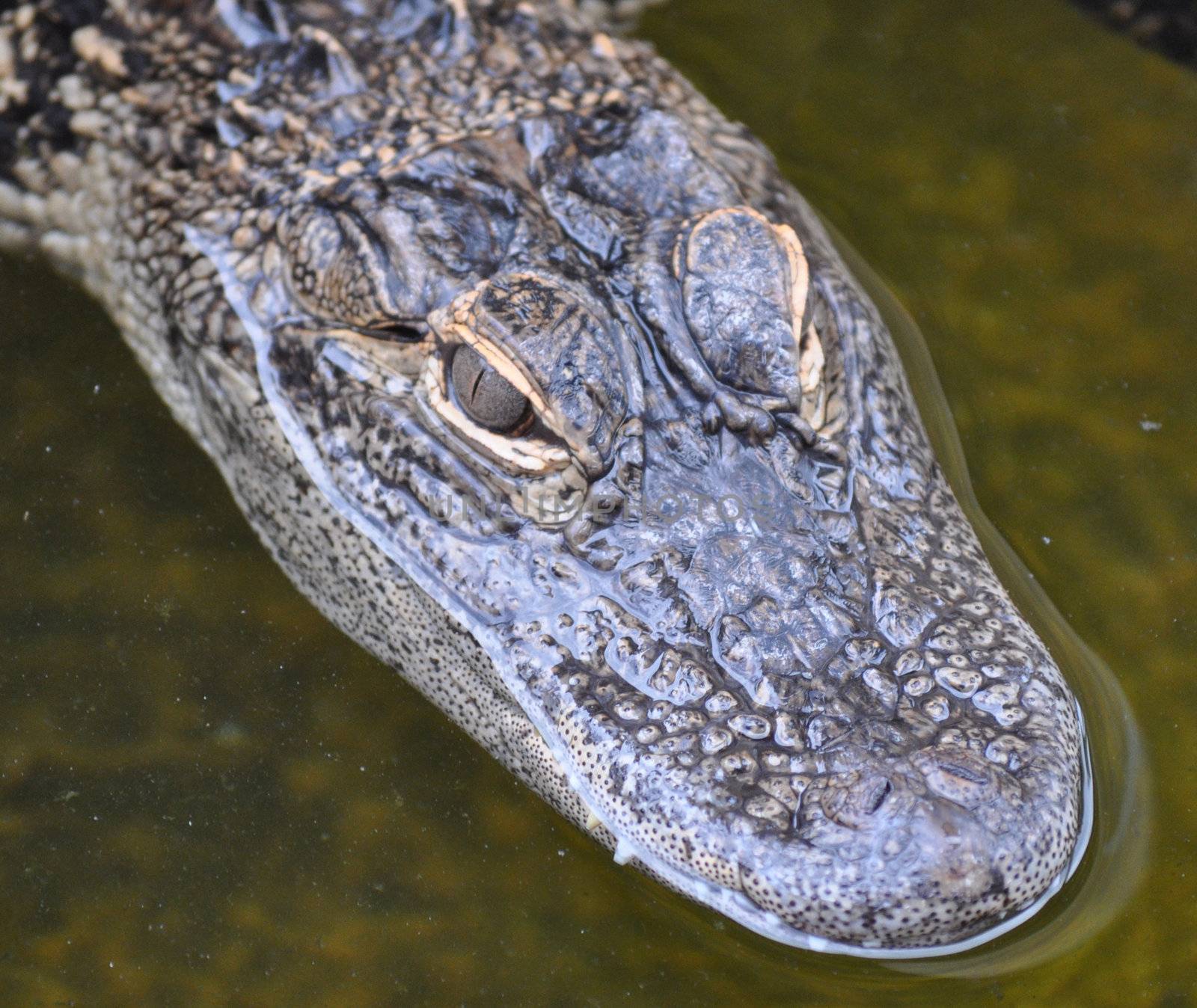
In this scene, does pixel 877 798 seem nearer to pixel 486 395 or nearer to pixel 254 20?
pixel 486 395

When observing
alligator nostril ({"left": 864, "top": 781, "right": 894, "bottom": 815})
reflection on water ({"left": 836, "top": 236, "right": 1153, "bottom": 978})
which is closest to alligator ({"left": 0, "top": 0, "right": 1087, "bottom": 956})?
alligator nostril ({"left": 864, "top": 781, "right": 894, "bottom": 815})

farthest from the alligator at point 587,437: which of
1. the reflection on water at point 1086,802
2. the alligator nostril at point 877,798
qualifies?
the reflection on water at point 1086,802

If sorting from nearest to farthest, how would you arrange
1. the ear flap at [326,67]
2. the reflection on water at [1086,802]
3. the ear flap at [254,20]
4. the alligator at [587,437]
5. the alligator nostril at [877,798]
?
1. the alligator nostril at [877,798]
2. the alligator at [587,437]
3. the reflection on water at [1086,802]
4. the ear flap at [326,67]
5. the ear flap at [254,20]

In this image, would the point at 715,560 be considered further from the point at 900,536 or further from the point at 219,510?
the point at 219,510

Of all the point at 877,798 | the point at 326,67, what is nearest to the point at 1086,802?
the point at 877,798

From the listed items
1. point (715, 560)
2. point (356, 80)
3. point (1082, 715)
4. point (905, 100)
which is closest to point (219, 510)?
point (356, 80)

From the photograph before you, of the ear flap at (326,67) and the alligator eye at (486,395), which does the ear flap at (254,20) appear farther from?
the alligator eye at (486,395)

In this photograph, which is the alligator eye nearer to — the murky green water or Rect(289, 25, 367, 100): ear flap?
the murky green water
